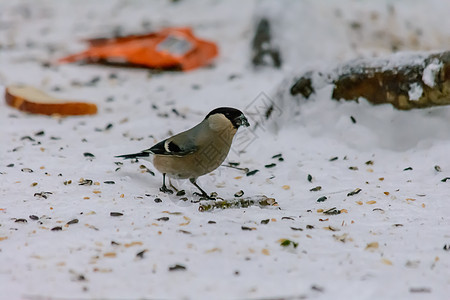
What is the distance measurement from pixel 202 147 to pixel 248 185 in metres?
0.61

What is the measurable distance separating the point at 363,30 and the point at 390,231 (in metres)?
4.91

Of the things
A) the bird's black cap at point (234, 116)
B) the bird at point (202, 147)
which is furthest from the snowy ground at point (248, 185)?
the bird's black cap at point (234, 116)

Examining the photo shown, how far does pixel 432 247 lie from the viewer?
3.20 metres

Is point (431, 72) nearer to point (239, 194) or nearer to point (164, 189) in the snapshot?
point (239, 194)

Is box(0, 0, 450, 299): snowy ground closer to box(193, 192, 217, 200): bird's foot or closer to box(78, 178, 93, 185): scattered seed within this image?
box(78, 178, 93, 185): scattered seed

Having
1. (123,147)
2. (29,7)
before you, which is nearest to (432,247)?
(123,147)

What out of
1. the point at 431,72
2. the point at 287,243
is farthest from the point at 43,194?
the point at 431,72

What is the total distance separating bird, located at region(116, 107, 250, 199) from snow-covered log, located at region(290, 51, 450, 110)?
142 centimetres

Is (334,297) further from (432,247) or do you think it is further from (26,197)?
(26,197)

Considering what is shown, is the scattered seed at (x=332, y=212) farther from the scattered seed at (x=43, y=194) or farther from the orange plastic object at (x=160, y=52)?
the orange plastic object at (x=160, y=52)

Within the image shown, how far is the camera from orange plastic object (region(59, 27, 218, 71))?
784cm

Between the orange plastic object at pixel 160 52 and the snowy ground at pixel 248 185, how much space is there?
0.17 meters

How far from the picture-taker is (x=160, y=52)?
311 inches

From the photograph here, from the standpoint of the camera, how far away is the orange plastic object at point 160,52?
7.84 meters
